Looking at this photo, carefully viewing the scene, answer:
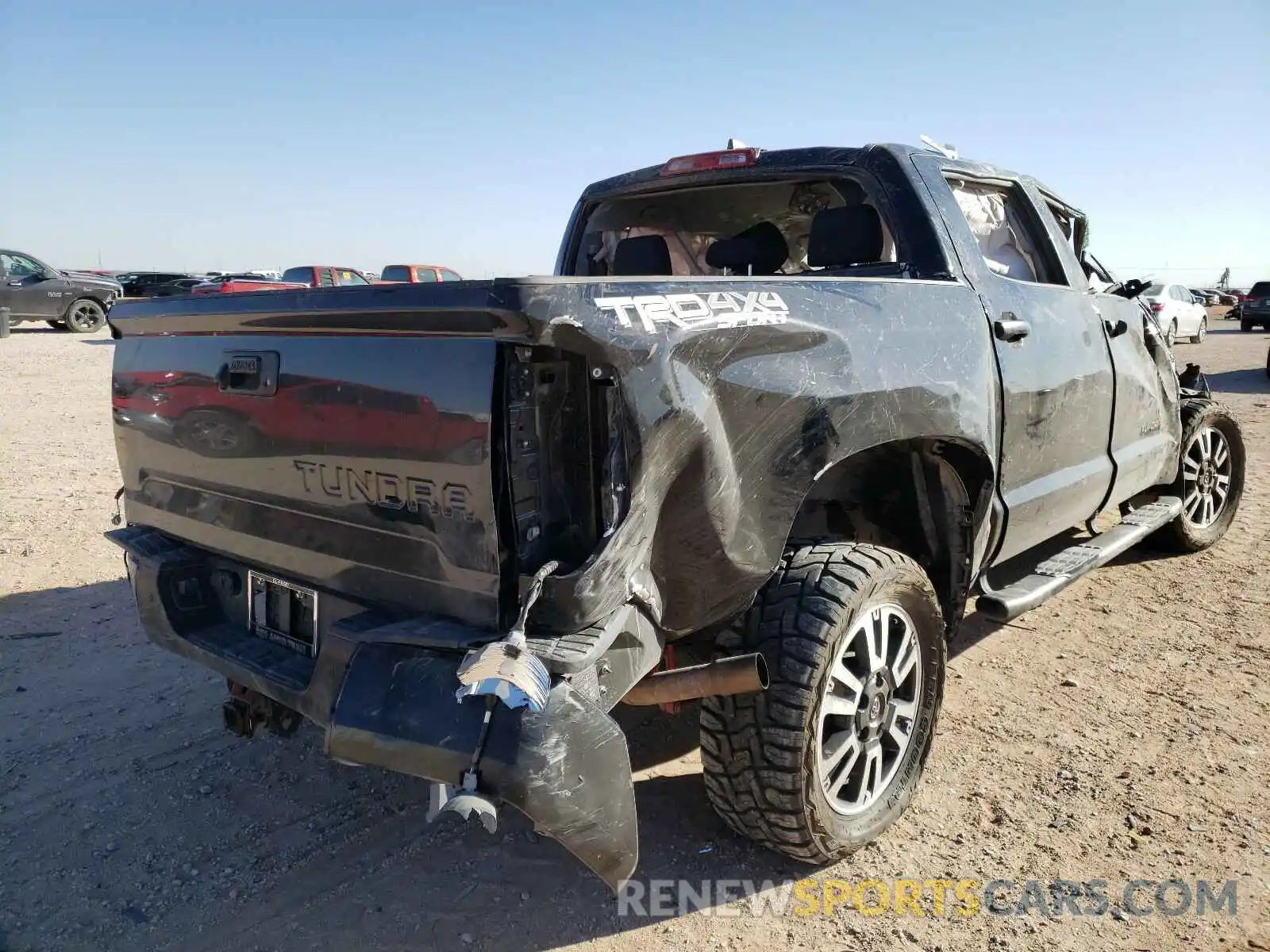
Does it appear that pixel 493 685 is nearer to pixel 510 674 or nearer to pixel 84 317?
pixel 510 674

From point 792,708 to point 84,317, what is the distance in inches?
862

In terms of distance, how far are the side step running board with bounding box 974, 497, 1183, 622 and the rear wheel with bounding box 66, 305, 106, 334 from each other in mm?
20968

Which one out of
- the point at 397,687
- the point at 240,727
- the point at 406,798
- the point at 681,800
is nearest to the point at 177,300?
the point at 240,727

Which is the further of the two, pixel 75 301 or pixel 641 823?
pixel 75 301

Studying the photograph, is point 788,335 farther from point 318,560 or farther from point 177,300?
point 177,300

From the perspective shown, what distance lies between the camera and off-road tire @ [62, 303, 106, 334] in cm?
1961

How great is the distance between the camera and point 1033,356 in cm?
350

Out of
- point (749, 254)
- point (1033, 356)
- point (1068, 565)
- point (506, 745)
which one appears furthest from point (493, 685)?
point (1068, 565)

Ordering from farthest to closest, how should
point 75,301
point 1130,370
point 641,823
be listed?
point 75,301 < point 1130,370 < point 641,823

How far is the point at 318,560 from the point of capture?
2453 millimetres

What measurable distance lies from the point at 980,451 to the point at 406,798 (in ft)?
7.63

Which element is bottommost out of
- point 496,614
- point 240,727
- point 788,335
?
point 240,727

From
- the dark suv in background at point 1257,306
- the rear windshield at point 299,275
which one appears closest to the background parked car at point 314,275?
the rear windshield at point 299,275

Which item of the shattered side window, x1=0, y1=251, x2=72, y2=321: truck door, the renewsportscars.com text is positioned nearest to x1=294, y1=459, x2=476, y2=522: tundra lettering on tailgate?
the renewsportscars.com text
